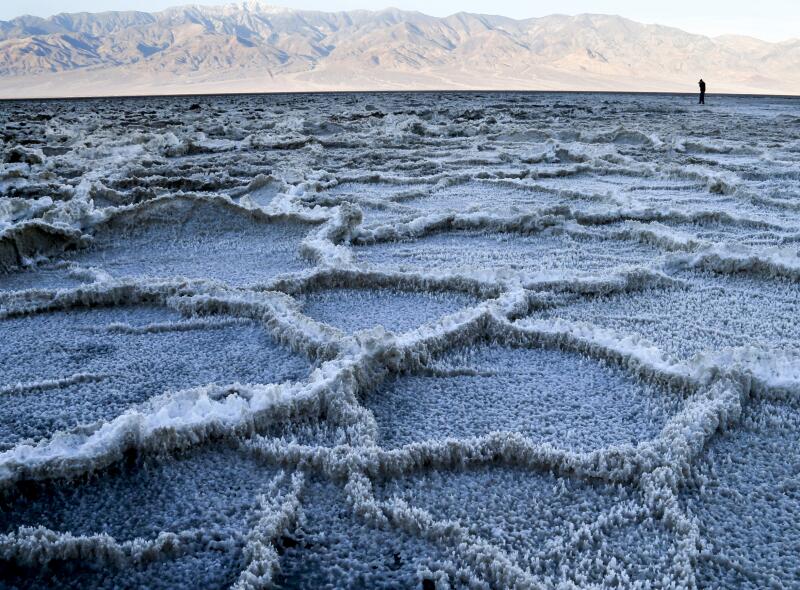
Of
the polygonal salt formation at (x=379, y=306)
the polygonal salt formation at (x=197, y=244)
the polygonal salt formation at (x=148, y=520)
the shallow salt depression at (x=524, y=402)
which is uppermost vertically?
the polygonal salt formation at (x=197, y=244)

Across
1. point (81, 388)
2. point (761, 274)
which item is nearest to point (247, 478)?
point (81, 388)

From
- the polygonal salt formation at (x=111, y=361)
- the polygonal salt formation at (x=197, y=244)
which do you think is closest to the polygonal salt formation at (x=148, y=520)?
the polygonal salt formation at (x=111, y=361)

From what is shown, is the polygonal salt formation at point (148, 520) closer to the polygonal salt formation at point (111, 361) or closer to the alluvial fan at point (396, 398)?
the alluvial fan at point (396, 398)

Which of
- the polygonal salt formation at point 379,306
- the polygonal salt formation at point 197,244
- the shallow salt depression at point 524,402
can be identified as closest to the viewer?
the shallow salt depression at point 524,402

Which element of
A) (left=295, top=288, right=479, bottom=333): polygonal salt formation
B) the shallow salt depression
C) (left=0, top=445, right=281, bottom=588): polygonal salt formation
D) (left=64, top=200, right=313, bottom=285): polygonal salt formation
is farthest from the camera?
(left=64, top=200, right=313, bottom=285): polygonal salt formation

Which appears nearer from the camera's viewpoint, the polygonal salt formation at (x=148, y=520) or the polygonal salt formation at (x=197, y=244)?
the polygonal salt formation at (x=148, y=520)

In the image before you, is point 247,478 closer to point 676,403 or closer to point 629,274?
point 676,403

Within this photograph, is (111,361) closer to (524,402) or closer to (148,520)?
(148,520)

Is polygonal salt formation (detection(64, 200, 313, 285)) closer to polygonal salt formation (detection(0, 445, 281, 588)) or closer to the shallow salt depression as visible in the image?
the shallow salt depression

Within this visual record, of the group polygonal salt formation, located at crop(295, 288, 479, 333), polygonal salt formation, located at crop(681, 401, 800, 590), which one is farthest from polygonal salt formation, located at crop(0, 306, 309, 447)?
polygonal salt formation, located at crop(681, 401, 800, 590)
